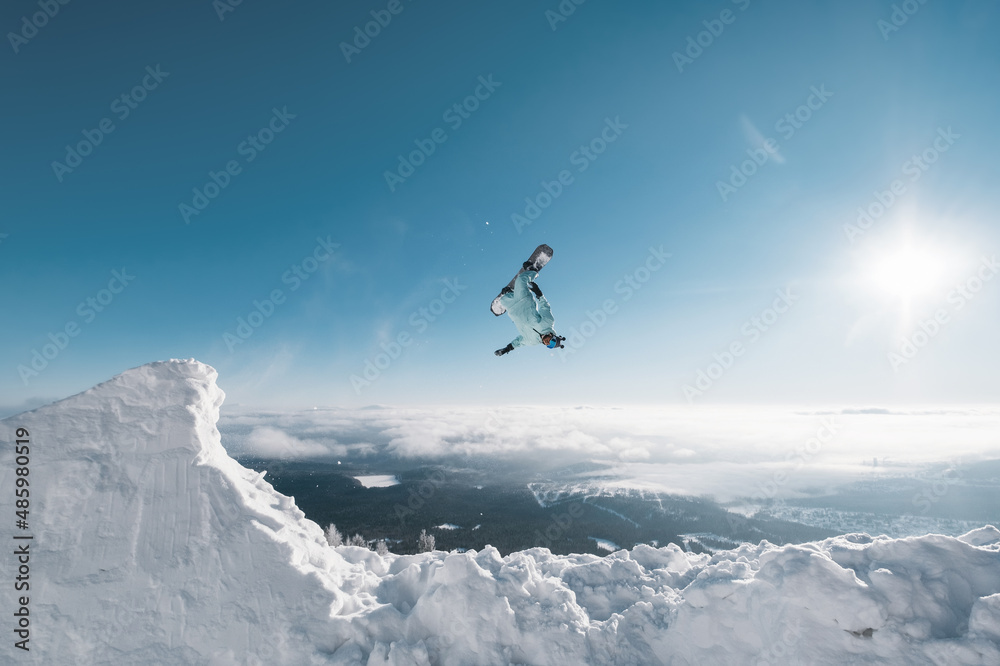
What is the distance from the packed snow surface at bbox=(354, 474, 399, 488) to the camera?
418 ft

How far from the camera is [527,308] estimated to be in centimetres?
842

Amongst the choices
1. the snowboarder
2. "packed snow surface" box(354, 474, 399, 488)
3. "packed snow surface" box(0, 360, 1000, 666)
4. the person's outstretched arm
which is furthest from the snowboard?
"packed snow surface" box(354, 474, 399, 488)

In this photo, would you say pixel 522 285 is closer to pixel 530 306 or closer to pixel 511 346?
pixel 530 306

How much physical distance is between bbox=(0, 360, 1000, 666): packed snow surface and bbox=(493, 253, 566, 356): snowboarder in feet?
16.4

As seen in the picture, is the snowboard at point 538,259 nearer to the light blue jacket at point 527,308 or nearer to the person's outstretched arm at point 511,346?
the light blue jacket at point 527,308

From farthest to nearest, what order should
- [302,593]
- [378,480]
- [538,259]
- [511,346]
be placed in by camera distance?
[378,480] → [511,346] → [538,259] → [302,593]

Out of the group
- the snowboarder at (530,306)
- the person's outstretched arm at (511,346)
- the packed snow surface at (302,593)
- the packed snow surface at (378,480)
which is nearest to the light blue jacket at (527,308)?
the snowboarder at (530,306)

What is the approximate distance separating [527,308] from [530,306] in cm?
8

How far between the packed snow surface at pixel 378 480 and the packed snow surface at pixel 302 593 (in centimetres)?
12977

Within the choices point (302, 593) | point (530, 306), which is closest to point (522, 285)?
point (530, 306)

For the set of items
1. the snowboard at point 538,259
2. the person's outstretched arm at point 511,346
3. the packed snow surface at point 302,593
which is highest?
the snowboard at point 538,259

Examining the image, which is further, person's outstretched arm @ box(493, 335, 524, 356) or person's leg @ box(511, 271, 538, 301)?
person's outstretched arm @ box(493, 335, 524, 356)

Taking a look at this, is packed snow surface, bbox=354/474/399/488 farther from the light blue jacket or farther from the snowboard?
the snowboard

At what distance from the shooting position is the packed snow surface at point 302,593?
5.72 m
